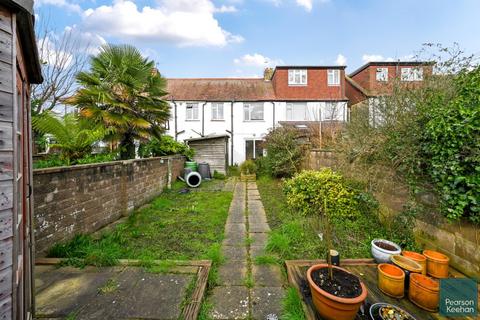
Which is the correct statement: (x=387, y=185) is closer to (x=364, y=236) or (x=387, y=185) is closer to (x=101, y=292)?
(x=364, y=236)

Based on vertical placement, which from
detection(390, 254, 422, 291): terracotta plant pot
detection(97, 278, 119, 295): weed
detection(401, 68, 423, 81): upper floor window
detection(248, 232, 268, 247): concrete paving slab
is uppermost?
detection(401, 68, 423, 81): upper floor window

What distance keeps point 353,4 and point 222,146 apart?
28.1 ft

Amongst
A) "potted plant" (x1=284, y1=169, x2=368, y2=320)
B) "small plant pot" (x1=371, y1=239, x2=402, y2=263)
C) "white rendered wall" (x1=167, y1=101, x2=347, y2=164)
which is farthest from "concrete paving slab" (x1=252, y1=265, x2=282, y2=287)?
"white rendered wall" (x1=167, y1=101, x2=347, y2=164)

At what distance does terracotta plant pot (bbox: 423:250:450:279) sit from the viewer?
2760mm

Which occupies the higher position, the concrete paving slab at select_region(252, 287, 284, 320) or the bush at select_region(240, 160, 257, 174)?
the bush at select_region(240, 160, 257, 174)

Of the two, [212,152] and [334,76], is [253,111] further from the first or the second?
[334,76]

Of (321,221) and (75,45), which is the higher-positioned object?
(75,45)

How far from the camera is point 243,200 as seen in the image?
24.2 ft

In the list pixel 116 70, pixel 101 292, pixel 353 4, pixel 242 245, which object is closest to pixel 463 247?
pixel 242 245

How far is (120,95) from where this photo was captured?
7176 millimetres

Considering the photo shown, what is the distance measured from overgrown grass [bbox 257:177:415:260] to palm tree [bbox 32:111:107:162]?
4.51m

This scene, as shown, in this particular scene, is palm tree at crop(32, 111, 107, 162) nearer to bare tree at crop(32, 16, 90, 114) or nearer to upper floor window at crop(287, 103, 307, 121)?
bare tree at crop(32, 16, 90, 114)

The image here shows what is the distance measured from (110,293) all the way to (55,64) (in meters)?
12.5

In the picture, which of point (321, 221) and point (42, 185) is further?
point (321, 221)
